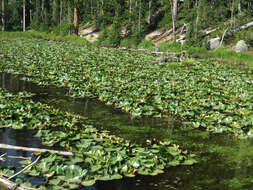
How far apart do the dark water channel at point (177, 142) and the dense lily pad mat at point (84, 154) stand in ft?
0.54

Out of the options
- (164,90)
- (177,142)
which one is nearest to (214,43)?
(164,90)

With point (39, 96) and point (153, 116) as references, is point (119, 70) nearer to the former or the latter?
point (39, 96)

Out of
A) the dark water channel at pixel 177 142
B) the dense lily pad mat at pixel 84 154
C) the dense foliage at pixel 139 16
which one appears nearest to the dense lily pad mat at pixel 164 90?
the dark water channel at pixel 177 142

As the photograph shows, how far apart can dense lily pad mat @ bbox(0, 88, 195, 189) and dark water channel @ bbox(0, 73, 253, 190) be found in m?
0.16

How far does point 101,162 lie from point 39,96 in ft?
17.2

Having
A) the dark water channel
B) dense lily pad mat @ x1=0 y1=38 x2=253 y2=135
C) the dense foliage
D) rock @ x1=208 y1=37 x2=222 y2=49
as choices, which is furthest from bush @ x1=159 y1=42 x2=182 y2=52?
the dark water channel

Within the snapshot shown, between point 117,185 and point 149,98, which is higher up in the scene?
point 149,98

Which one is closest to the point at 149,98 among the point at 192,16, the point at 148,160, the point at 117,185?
the point at 148,160

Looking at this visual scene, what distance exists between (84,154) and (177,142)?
2.04 m

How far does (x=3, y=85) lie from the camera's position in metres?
10.2

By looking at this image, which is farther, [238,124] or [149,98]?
→ [149,98]

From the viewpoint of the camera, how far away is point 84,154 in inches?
183

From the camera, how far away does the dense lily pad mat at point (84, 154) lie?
402cm

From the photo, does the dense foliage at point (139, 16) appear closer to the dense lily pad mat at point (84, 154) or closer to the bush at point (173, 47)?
the bush at point (173, 47)
